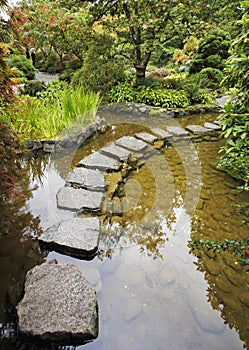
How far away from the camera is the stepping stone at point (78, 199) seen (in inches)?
101

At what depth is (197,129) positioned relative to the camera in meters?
4.89

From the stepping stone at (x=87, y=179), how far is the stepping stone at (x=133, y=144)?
924mm

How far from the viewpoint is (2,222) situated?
7.81ft

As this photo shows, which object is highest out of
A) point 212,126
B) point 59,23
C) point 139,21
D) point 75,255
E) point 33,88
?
point 59,23

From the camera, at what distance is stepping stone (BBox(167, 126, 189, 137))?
4.64 meters

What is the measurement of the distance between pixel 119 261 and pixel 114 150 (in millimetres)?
2053

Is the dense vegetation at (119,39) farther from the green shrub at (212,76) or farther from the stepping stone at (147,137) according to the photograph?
the stepping stone at (147,137)

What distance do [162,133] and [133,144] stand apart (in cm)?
88

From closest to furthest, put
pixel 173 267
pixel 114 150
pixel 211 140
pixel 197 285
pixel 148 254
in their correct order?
pixel 197 285
pixel 173 267
pixel 148 254
pixel 114 150
pixel 211 140

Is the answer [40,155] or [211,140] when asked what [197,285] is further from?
[211,140]

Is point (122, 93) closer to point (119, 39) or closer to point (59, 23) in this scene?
point (119, 39)

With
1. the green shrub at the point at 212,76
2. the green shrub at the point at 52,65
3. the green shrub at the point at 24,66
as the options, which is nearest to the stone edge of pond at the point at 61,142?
the green shrub at the point at 212,76

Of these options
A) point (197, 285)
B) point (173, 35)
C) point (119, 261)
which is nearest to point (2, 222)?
point (119, 261)

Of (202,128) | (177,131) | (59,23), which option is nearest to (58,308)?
(177,131)
